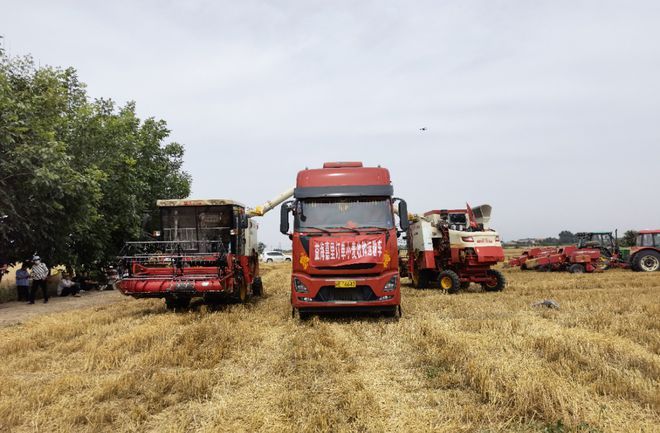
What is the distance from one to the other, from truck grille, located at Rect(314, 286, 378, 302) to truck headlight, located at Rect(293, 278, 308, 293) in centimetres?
29

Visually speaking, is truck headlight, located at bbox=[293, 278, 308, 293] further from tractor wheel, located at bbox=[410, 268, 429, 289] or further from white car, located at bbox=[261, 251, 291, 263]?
white car, located at bbox=[261, 251, 291, 263]

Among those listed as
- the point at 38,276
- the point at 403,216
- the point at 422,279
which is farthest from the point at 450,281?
the point at 38,276

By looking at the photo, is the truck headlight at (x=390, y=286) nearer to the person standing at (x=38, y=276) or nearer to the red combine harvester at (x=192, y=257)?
the red combine harvester at (x=192, y=257)

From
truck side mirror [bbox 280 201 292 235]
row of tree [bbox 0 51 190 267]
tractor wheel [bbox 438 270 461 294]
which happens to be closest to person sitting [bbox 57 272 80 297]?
row of tree [bbox 0 51 190 267]

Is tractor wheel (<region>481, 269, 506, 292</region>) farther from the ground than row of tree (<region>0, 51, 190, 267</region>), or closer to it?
closer to it

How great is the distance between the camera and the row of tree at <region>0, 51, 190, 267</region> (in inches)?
526

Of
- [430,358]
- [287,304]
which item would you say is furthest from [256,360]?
[287,304]

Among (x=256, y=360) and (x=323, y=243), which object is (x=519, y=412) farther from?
(x=323, y=243)

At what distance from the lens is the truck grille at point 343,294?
A: 8.73 m

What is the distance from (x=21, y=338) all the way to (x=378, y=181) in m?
7.08

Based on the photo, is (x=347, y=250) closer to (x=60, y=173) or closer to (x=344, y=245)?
(x=344, y=245)

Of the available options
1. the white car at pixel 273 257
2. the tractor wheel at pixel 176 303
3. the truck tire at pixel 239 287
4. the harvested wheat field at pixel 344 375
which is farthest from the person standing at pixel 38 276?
the white car at pixel 273 257

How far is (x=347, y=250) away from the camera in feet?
28.6

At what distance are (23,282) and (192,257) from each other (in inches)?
350
